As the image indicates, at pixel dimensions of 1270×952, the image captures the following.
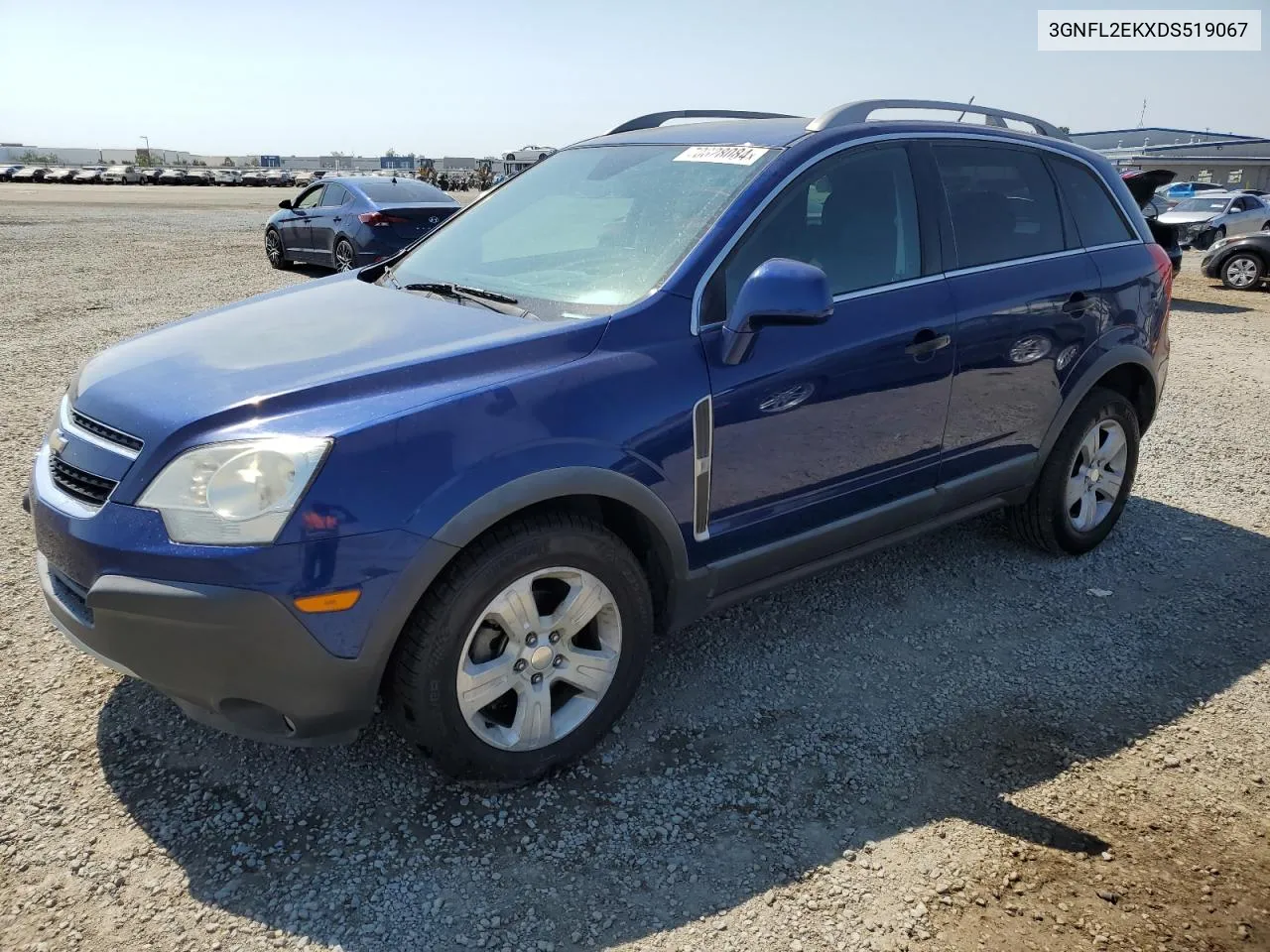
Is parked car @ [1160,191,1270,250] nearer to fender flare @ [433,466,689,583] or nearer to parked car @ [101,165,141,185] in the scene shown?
fender flare @ [433,466,689,583]

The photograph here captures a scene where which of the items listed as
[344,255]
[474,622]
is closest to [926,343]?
[474,622]

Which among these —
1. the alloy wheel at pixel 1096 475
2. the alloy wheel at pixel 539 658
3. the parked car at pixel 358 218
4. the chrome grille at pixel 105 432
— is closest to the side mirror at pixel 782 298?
the alloy wheel at pixel 539 658

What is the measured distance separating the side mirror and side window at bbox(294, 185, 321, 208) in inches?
477

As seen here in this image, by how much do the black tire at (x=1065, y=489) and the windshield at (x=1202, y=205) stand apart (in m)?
22.0

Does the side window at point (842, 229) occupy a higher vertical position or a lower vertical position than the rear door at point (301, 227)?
lower

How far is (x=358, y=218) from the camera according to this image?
12.3 m

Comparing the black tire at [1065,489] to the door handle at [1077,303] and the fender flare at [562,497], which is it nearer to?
the door handle at [1077,303]

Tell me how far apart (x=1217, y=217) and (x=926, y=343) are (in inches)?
902

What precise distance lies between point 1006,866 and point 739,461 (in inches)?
53.9

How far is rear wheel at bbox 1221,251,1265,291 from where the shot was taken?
15.5 meters

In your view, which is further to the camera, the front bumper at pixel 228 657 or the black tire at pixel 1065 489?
the black tire at pixel 1065 489

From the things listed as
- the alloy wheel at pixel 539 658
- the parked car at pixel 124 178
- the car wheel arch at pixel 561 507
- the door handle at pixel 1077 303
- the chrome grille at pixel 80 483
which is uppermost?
the parked car at pixel 124 178

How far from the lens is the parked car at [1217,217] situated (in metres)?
21.6

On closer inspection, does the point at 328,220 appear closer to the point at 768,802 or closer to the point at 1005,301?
the point at 1005,301
